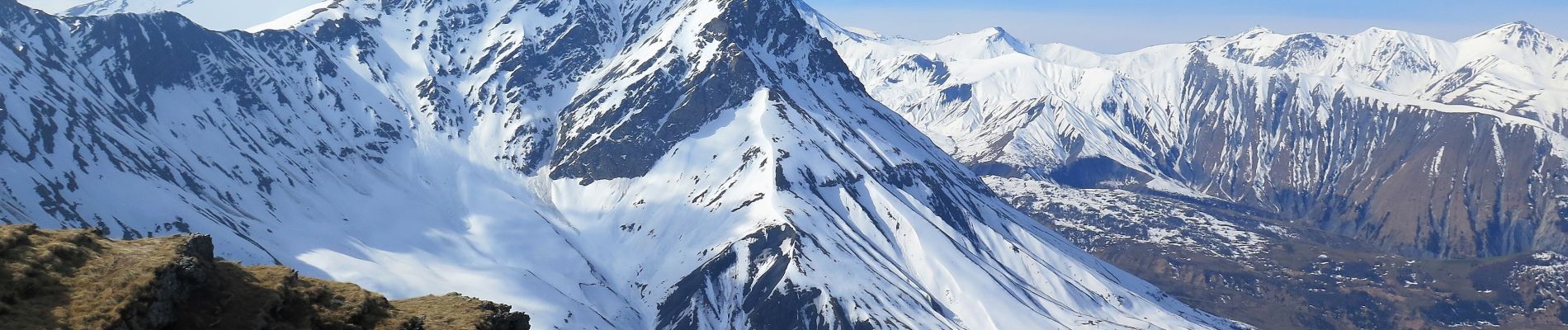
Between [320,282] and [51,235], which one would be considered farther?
[320,282]

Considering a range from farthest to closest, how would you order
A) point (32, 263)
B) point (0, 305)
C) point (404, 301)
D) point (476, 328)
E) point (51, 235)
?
point (404, 301) → point (476, 328) → point (51, 235) → point (32, 263) → point (0, 305)

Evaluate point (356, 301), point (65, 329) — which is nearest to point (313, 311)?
point (356, 301)

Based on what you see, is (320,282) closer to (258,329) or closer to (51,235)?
(258,329)

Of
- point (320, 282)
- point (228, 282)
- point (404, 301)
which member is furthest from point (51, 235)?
point (404, 301)

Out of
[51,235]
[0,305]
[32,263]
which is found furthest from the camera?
[51,235]

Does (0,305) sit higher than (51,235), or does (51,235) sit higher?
(51,235)

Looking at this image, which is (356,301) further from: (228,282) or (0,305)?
(0,305)
